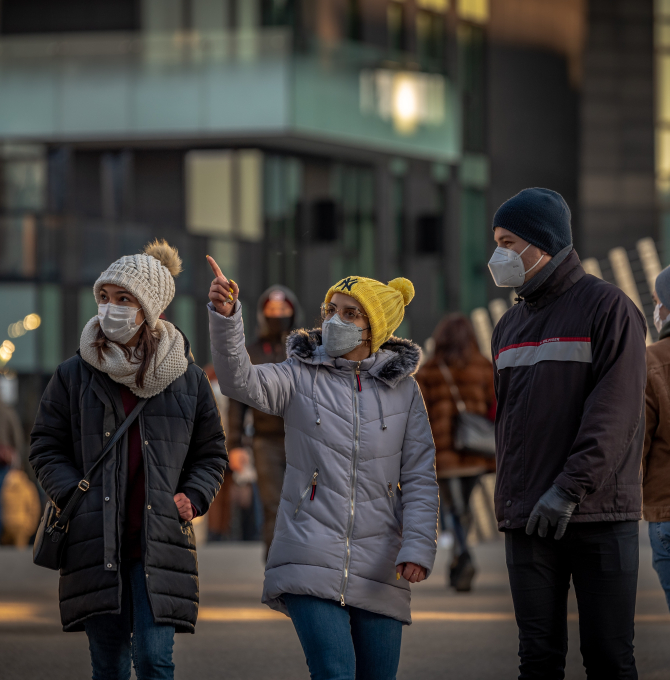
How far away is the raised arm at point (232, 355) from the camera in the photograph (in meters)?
4.94

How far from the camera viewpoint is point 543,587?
5.01m

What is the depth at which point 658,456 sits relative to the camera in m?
6.19

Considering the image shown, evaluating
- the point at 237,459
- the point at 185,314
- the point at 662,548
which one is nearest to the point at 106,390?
the point at 662,548

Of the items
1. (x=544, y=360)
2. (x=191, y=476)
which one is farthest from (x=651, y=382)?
(x=191, y=476)

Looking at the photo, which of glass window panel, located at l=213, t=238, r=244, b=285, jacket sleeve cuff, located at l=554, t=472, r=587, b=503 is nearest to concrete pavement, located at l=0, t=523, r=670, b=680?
jacket sleeve cuff, located at l=554, t=472, r=587, b=503

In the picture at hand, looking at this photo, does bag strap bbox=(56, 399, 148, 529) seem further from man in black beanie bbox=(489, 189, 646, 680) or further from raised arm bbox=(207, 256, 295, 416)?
man in black beanie bbox=(489, 189, 646, 680)

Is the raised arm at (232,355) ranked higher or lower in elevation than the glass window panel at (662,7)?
lower

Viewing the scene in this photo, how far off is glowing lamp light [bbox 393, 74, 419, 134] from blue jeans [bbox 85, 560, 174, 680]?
872 inches

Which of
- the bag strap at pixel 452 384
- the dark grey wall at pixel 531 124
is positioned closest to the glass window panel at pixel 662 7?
the dark grey wall at pixel 531 124

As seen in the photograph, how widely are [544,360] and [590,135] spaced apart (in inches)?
1091

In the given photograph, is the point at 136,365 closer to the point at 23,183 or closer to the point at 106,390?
the point at 106,390

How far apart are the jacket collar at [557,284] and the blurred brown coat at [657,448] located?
1.22 metres

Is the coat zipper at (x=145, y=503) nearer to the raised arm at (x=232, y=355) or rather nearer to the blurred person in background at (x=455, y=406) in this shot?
the raised arm at (x=232, y=355)

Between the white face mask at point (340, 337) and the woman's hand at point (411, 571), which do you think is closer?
the woman's hand at point (411, 571)
